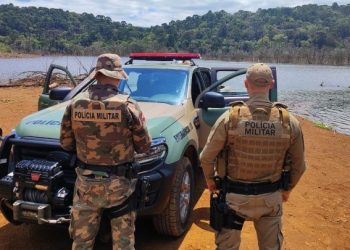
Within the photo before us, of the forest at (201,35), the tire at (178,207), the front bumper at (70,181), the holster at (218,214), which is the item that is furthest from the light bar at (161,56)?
the forest at (201,35)

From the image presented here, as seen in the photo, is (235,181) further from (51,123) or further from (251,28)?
(251,28)

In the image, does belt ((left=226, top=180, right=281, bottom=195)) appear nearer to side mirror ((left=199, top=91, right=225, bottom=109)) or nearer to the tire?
the tire

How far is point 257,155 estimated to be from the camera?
3.06 metres

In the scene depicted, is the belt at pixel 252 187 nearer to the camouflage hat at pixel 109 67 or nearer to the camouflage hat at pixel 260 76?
the camouflage hat at pixel 260 76

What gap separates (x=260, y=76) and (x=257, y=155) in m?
0.56

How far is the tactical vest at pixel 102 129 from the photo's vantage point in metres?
3.08

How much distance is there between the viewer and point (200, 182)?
6508 millimetres

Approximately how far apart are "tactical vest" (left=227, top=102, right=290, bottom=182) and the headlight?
1.00 meters

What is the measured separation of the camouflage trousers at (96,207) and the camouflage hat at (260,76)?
1203mm

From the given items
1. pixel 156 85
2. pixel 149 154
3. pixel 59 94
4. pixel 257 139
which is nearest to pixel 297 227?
pixel 149 154

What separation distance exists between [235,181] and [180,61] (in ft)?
12.2

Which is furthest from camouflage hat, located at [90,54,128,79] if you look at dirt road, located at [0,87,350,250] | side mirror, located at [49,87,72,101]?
side mirror, located at [49,87,72,101]

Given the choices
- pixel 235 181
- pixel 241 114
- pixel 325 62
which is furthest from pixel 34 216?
pixel 325 62

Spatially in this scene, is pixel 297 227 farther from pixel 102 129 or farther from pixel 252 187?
pixel 102 129
